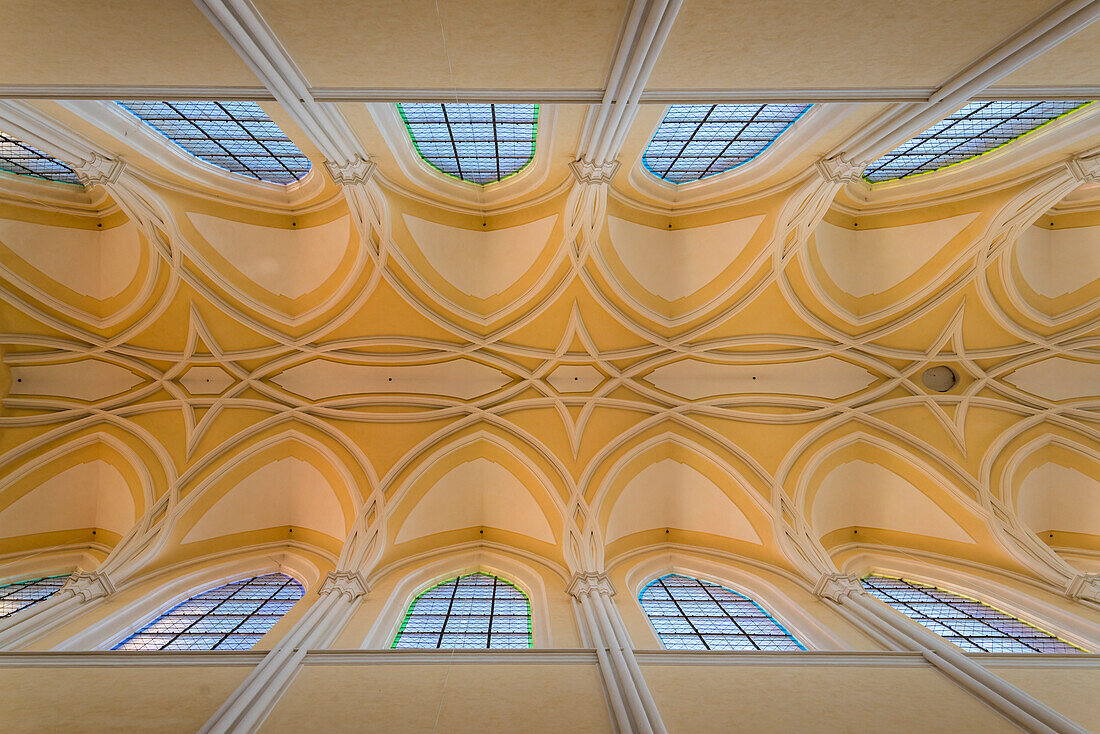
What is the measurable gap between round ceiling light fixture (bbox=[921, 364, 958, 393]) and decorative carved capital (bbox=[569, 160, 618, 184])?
9.49 meters

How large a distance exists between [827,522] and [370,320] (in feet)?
39.7

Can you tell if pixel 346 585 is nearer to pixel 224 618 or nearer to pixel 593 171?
pixel 224 618

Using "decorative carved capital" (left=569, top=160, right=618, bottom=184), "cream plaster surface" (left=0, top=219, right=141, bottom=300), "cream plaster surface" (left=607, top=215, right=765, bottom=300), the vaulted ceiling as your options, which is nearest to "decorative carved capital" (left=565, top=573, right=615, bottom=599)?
the vaulted ceiling

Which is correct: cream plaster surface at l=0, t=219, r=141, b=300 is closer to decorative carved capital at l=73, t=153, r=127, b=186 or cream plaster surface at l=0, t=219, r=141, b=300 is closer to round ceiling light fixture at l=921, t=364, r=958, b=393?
decorative carved capital at l=73, t=153, r=127, b=186

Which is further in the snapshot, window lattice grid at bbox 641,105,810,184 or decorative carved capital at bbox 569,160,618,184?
window lattice grid at bbox 641,105,810,184

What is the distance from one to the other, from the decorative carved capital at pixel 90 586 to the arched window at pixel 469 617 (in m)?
5.54

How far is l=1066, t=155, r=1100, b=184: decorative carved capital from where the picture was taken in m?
9.57

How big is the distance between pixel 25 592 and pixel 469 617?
9292 millimetres

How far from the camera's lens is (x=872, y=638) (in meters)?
8.78

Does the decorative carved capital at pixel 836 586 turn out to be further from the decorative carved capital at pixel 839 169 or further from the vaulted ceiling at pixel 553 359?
the decorative carved capital at pixel 839 169

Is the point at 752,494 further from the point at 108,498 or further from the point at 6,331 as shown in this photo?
the point at 6,331

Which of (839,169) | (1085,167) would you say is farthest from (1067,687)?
(1085,167)

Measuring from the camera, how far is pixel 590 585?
35.0ft

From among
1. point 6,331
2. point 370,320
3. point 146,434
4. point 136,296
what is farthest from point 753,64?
point 6,331
